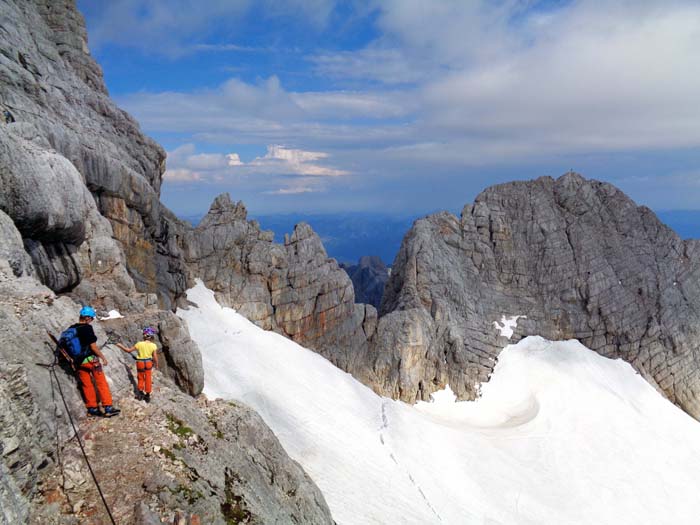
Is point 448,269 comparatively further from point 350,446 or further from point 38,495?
point 38,495

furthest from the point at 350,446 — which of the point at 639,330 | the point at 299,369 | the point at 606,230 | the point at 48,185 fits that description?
the point at 606,230

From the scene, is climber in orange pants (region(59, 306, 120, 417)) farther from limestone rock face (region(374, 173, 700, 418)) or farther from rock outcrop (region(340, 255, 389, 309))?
rock outcrop (region(340, 255, 389, 309))

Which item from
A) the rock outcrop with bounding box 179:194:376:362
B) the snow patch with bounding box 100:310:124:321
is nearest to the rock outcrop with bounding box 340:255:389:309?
the rock outcrop with bounding box 179:194:376:362

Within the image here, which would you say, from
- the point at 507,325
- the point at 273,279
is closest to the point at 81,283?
the point at 273,279

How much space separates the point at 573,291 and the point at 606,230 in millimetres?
10554

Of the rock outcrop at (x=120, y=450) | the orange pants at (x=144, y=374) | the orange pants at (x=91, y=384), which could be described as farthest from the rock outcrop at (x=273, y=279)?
the orange pants at (x=91, y=384)

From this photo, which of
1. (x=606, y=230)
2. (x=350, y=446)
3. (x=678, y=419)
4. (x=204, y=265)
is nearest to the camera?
(x=350, y=446)

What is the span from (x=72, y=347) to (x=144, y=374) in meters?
2.40

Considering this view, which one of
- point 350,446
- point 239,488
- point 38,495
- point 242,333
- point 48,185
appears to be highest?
point 48,185

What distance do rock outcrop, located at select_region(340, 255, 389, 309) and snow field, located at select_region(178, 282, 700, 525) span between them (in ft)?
251

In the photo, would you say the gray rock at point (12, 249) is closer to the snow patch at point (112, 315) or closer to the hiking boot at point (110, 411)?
the snow patch at point (112, 315)

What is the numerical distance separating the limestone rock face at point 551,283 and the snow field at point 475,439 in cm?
420

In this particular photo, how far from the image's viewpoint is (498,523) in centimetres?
3275

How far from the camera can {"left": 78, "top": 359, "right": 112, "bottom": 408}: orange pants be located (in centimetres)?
1198
